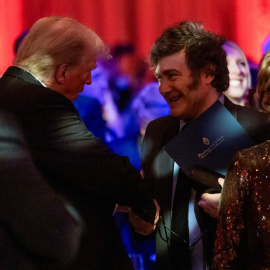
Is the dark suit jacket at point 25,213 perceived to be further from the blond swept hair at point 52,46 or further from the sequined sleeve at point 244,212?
the sequined sleeve at point 244,212

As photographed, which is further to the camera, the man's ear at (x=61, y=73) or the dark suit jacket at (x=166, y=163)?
the dark suit jacket at (x=166, y=163)

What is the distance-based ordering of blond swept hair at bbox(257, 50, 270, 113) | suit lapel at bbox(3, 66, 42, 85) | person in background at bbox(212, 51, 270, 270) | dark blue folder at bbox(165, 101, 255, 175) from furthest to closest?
dark blue folder at bbox(165, 101, 255, 175) < suit lapel at bbox(3, 66, 42, 85) < blond swept hair at bbox(257, 50, 270, 113) < person in background at bbox(212, 51, 270, 270)

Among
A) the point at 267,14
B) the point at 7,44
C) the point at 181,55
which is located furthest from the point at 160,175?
the point at 267,14

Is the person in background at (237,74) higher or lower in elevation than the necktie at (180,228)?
higher

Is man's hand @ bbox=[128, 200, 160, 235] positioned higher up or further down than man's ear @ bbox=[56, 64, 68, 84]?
further down

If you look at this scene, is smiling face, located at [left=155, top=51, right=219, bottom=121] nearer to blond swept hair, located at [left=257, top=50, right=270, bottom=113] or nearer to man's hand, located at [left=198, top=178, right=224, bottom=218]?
man's hand, located at [left=198, top=178, right=224, bottom=218]

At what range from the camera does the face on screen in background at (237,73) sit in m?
2.27

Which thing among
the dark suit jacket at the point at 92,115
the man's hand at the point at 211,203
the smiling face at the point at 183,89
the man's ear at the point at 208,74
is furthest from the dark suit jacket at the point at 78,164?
the dark suit jacket at the point at 92,115

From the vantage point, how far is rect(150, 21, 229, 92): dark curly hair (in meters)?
1.73

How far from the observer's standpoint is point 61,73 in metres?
1.34

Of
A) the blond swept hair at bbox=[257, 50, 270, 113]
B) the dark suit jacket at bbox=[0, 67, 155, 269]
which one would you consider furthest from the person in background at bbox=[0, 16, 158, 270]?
the blond swept hair at bbox=[257, 50, 270, 113]

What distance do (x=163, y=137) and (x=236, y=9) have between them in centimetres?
85

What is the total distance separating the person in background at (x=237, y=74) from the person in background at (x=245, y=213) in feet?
3.98

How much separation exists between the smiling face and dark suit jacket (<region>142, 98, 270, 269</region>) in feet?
0.26
